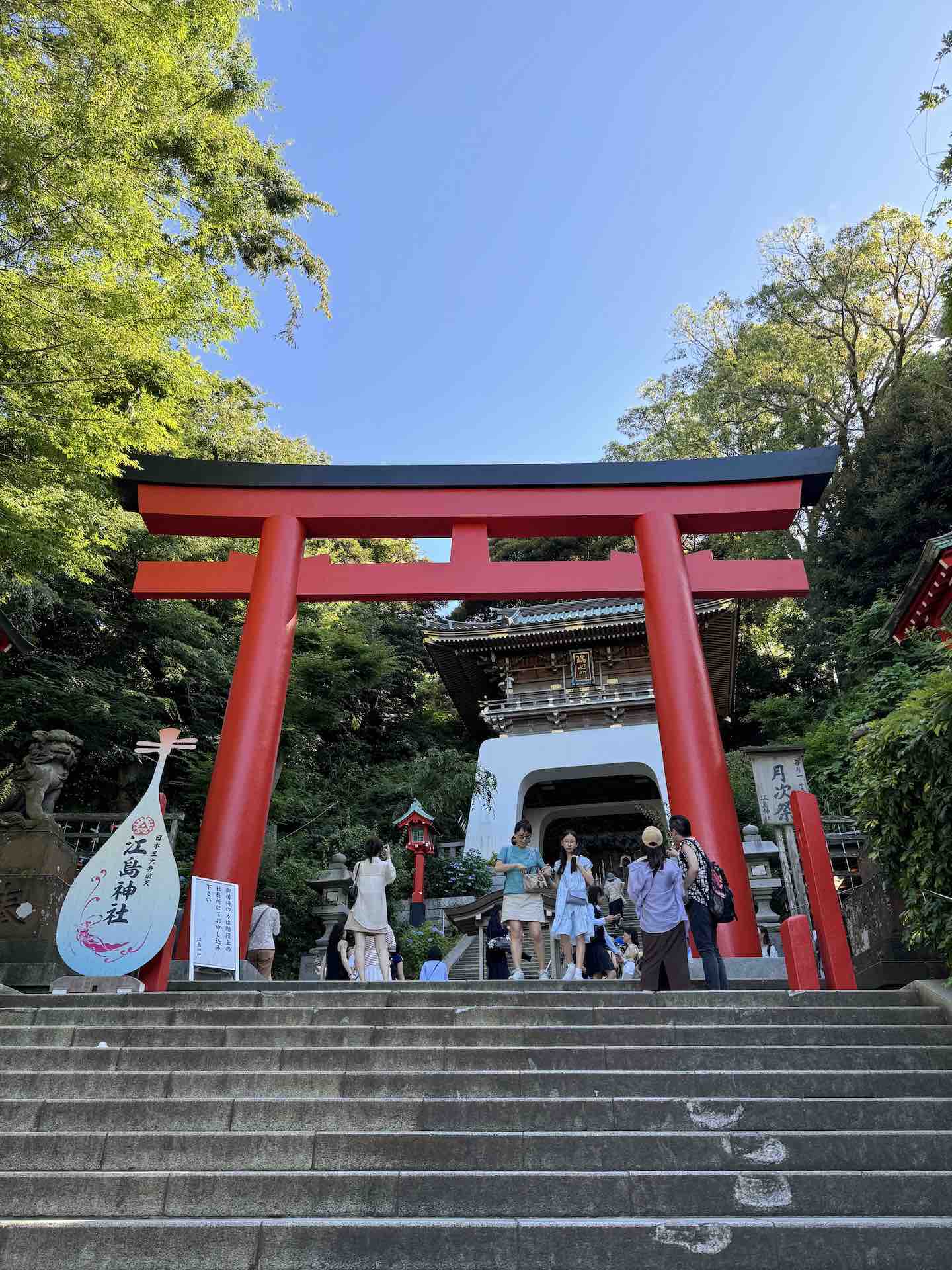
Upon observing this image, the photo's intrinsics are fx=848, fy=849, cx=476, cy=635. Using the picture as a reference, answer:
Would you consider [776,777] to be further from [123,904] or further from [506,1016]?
[123,904]

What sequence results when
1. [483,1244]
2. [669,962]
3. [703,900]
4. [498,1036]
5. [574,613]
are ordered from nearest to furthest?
[483,1244]
[498,1036]
[669,962]
[703,900]
[574,613]

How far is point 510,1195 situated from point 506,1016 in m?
1.60

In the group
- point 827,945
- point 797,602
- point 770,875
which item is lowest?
point 827,945

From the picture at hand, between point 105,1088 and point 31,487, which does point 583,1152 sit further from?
point 31,487

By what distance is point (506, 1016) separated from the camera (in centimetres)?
424

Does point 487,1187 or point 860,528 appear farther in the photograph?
point 860,528

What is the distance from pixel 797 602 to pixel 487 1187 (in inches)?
870

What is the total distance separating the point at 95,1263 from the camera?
2408 mm

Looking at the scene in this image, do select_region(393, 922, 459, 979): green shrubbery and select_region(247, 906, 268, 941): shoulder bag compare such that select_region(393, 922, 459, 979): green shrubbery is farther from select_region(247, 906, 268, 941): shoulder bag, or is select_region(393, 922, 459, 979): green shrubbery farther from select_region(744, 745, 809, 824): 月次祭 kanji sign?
select_region(744, 745, 809, 824): 月次祭 kanji sign

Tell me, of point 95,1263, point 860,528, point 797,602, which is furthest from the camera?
point 797,602

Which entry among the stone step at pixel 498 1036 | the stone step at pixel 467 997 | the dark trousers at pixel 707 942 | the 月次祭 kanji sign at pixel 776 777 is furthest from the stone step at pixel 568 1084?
the 月次祭 kanji sign at pixel 776 777

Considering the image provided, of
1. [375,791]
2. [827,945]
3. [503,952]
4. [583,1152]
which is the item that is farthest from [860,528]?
[583,1152]

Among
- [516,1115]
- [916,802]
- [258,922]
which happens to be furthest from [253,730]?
[916,802]

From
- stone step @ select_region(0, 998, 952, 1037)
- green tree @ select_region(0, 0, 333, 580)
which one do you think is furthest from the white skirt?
green tree @ select_region(0, 0, 333, 580)
